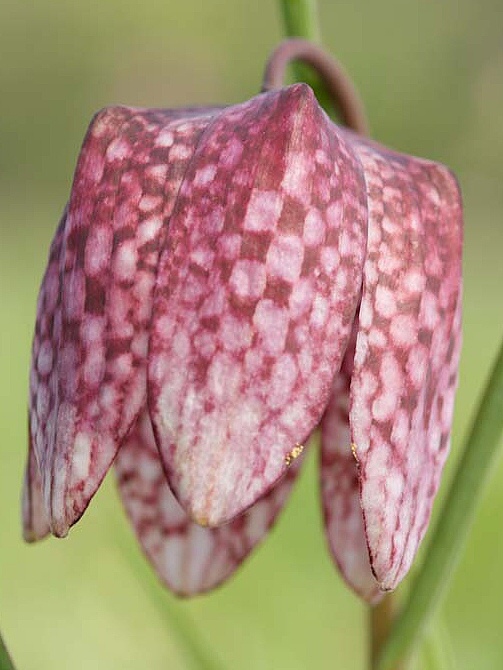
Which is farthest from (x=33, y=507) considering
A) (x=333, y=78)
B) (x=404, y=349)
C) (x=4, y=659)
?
(x=333, y=78)

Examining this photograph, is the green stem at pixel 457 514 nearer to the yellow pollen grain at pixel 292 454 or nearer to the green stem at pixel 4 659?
the yellow pollen grain at pixel 292 454

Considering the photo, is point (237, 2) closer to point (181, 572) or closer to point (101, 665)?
point (101, 665)

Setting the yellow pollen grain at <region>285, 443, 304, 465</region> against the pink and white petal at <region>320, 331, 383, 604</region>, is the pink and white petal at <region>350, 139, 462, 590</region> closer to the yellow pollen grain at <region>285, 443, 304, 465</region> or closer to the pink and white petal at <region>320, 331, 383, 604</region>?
the yellow pollen grain at <region>285, 443, 304, 465</region>

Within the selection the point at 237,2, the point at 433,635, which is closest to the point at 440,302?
the point at 433,635

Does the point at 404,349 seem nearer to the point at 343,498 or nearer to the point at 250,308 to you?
the point at 250,308

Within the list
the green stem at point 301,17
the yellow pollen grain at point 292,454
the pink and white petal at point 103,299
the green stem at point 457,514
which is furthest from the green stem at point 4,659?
the green stem at point 301,17

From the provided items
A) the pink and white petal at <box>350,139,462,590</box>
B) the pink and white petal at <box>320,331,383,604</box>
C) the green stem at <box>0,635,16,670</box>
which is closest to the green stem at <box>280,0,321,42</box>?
the pink and white petal at <box>350,139,462,590</box>

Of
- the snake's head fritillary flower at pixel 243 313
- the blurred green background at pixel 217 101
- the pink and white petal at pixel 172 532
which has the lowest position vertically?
the blurred green background at pixel 217 101

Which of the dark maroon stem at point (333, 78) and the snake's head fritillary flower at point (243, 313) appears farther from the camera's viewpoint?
the dark maroon stem at point (333, 78)
